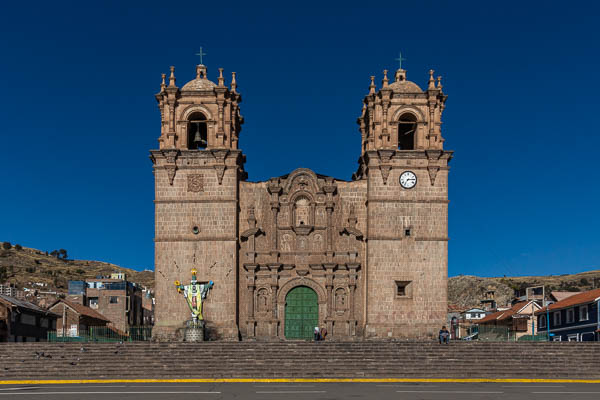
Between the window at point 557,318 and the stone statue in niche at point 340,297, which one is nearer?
the stone statue in niche at point 340,297

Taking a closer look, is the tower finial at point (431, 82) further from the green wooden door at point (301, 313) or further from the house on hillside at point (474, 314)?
the house on hillside at point (474, 314)

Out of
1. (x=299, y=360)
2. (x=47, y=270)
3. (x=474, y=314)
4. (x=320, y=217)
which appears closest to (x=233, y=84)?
(x=320, y=217)

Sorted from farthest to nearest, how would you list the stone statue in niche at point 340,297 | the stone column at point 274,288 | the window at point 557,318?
the window at point 557,318, the stone statue in niche at point 340,297, the stone column at point 274,288

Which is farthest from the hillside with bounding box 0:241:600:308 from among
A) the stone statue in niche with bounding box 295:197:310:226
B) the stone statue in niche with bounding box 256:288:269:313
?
the stone statue in niche with bounding box 295:197:310:226

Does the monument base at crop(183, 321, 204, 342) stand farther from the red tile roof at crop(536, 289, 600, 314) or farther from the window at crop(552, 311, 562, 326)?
the window at crop(552, 311, 562, 326)

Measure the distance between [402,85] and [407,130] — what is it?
3.41 meters

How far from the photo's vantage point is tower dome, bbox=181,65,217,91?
44.7 meters

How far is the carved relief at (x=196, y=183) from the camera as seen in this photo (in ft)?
141

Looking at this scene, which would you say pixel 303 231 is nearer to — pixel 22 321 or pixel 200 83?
pixel 200 83

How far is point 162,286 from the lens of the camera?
42.2 m

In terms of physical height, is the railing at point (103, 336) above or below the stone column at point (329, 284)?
below

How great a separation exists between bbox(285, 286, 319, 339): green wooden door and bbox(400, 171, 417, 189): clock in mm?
8306
